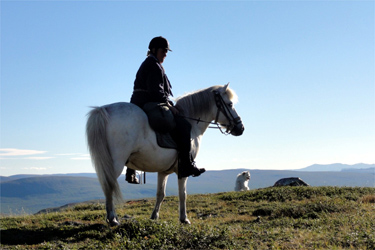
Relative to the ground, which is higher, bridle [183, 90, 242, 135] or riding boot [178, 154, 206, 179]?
bridle [183, 90, 242, 135]

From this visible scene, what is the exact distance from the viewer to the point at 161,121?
29.8 ft

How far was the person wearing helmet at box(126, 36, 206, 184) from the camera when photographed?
948 centimetres

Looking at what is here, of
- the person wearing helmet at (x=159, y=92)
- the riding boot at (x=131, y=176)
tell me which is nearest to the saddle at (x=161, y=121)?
the person wearing helmet at (x=159, y=92)

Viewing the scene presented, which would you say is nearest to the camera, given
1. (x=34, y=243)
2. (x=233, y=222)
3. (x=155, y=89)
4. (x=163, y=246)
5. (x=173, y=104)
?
(x=163, y=246)

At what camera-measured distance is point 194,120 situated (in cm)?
1088

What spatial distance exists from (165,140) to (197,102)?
6.95ft

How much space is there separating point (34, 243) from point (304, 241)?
575 centimetres

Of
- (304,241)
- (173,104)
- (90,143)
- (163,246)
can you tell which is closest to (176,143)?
(173,104)

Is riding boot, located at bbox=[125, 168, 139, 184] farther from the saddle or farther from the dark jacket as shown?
the dark jacket

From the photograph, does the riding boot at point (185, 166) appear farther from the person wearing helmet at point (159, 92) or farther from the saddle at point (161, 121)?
the saddle at point (161, 121)

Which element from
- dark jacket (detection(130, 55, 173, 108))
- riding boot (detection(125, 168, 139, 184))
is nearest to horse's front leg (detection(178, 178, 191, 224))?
riding boot (detection(125, 168, 139, 184))

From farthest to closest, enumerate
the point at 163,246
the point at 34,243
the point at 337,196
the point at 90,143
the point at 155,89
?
1. the point at 337,196
2. the point at 155,89
3. the point at 90,143
4. the point at 34,243
5. the point at 163,246

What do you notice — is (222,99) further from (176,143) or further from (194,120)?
(176,143)

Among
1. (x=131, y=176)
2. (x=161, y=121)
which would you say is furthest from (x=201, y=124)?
Answer: (x=131, y=176)
